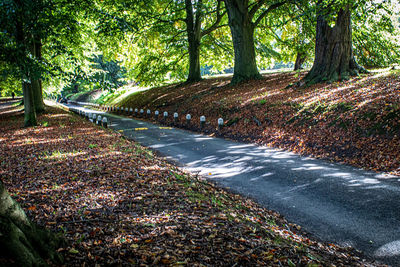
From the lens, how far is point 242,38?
18.1 m

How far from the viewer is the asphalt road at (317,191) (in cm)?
411

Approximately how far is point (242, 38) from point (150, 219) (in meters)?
16.6

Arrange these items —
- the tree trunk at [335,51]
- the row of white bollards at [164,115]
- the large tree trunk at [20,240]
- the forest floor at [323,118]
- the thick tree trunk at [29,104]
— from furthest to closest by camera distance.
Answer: the thick tree trunk at [29,104], the row of white bollards at [164,115], the tree trunk at [335,51], the forest floor at [323,118], the large tree trunk at [20,240]

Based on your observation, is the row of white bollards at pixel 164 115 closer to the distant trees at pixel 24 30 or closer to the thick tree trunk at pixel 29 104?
the distant trees at pixel 24 30

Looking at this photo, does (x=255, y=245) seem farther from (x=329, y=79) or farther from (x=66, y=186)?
(x=329, y=79)

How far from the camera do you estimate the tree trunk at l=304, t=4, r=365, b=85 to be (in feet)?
43.3

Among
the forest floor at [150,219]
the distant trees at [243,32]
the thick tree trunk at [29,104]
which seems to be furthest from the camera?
the distant trees at [243,32]

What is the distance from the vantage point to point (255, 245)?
3229mm

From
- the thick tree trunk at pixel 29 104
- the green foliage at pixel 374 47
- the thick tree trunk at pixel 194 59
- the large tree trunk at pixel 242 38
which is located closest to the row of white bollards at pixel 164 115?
the large tree trunk at pixel 242 38

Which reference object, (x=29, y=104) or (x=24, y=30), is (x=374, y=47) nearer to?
(x=24, y=30)

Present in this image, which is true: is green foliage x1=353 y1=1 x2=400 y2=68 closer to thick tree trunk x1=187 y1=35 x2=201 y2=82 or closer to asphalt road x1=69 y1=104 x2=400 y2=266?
thick tree trunk x1=187 y1=35 x2=201 y2=82

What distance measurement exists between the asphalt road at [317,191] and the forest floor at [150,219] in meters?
0.37

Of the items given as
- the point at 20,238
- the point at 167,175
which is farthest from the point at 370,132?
→ the point at 20,238

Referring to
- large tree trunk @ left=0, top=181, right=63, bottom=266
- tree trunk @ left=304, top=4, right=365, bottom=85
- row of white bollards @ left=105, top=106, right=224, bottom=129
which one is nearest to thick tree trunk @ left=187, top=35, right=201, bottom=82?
row of white bollards @ left=105, top=106, right=224, bottom=129
